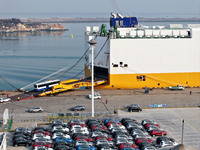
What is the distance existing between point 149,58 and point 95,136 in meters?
15.5

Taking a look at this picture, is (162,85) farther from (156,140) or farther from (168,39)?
(156,140)

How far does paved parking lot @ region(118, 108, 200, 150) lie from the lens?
924 inches

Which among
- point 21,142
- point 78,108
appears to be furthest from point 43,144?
point 78,108

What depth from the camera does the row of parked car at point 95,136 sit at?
20797 mm

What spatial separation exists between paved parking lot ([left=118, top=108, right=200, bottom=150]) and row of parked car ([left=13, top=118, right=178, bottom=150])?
3.50ft

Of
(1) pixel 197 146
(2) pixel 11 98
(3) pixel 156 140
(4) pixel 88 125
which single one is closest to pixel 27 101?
(2) pixel 11 98

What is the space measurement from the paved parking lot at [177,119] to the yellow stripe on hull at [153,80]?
6858mm

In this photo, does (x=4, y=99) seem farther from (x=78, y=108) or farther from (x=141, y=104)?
(x=141, y=104)

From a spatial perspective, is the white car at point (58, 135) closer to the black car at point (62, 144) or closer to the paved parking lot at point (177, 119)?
the black car at point (62, 144)

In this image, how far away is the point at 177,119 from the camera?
88.9 feet

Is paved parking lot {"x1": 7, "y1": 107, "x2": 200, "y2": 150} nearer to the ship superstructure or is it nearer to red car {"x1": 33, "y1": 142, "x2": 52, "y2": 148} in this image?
red car {"x1": 33, "y1": 142, "x2": 52, "y2": 148}

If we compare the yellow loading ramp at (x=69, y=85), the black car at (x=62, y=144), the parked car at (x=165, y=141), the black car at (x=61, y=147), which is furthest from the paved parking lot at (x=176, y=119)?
the yellow loading ramp at (x=69, y=85)

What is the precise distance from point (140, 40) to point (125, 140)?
626 inches

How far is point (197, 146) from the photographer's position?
21984 millimetres
